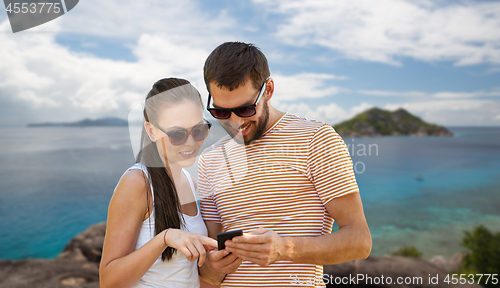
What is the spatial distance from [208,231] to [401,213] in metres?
38.6

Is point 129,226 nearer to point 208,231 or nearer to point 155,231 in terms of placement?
point 155,231

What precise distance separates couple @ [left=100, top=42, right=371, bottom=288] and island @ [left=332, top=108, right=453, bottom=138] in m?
35.2

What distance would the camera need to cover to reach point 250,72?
240cm

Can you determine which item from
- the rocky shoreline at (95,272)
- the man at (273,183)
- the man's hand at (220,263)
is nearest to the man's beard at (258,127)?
the man at (273,183)

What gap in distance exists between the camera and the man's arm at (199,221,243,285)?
2.14 meters

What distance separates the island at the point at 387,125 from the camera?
124ft

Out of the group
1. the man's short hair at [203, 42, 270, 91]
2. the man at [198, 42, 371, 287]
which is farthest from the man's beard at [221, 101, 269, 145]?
the man's short hair at [203, 42, 270, 91]

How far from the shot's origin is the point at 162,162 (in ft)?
7.78

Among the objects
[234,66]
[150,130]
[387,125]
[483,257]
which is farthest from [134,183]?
[387,125]

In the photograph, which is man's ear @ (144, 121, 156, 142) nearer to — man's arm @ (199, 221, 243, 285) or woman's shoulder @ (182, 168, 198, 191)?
woman's shoulder @ (182, 168, 198, 191)

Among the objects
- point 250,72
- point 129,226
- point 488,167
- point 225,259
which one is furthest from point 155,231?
point 488,167

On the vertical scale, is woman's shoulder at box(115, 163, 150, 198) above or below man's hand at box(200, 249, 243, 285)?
above

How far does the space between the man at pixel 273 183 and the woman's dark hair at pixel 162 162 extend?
0.24 metres

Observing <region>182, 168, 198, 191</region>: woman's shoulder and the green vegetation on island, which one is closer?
<region>182, 168, 198, 191</region>: woman's shoulder
